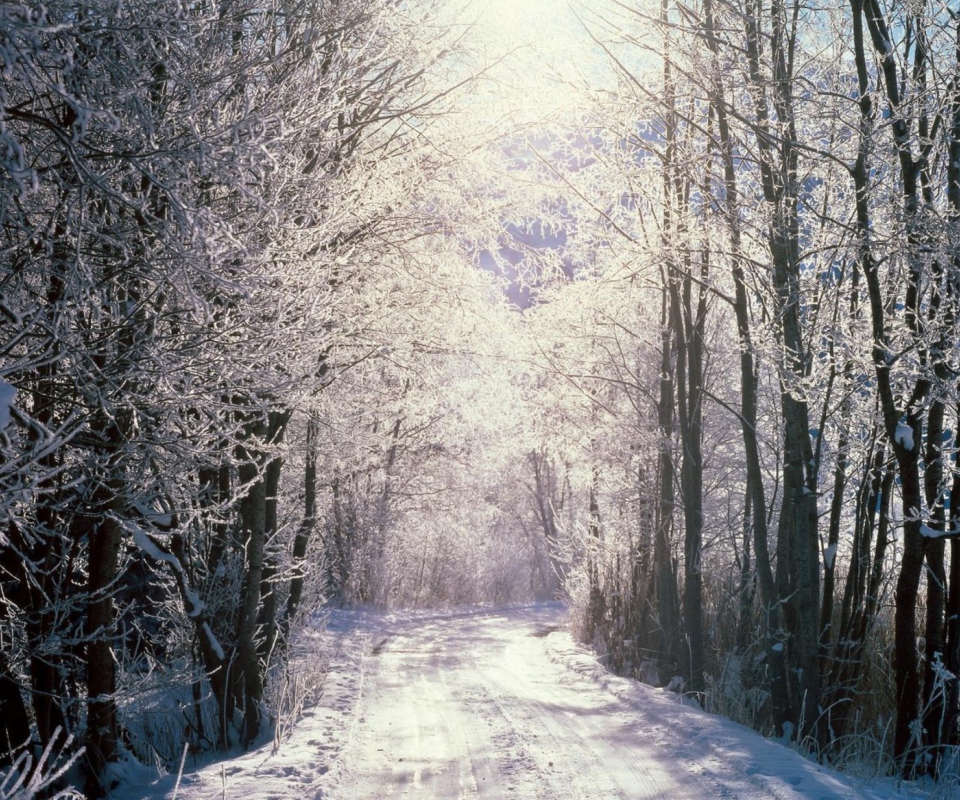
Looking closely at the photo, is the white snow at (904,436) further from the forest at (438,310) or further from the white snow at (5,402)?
the white snow at (5,402)

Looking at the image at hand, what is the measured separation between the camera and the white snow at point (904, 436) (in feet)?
24.0

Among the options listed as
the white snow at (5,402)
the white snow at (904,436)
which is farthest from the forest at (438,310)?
the white snow at (5,402)

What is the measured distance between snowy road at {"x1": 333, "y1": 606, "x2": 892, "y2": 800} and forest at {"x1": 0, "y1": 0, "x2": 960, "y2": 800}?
1.08 m

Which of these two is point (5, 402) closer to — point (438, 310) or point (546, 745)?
point (546, 745)

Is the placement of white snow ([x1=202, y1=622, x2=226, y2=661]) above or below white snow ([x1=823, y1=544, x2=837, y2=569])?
below

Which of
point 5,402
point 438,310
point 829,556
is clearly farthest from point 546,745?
point 5,402

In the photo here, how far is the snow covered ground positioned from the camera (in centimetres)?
570

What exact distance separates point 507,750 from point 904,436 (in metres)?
4.48

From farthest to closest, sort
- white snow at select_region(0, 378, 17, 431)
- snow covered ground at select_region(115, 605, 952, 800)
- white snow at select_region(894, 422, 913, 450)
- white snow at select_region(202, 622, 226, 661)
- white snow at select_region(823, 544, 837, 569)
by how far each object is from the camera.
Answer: white snow at select_region(823, 544, 837, 569) → white snow at select_region(202, 622, 226, 661) → white snow at select_region(894, 422, 913, 450) → snow covered ground at select_region(115, 605, 952, 800) → white snow at select_region(0, 378, 17, 431)

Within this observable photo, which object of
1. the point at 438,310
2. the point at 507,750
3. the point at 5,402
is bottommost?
the point at 507,750

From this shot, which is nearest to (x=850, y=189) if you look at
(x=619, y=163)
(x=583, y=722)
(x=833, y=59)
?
(x=833, y=59)

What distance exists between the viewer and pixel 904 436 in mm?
7328

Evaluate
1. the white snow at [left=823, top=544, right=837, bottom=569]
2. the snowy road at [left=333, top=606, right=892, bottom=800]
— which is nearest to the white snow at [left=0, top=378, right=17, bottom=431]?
the snowy road at [left=333, top=606, right=892, bottom=800]

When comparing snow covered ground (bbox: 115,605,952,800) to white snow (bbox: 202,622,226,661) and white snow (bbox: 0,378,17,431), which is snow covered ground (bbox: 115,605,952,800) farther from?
white snow (bbox: 0,378,17,431)
